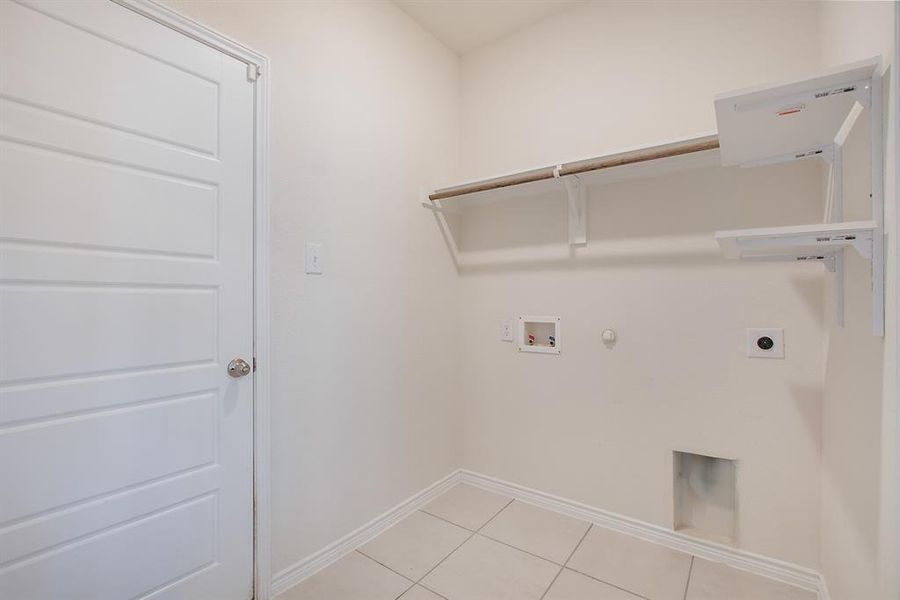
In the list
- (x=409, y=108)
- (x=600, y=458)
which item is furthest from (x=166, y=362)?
(x=600, y=458)

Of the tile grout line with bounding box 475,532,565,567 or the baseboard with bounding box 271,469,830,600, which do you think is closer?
the baseboard with bounding box 271,469,830,600

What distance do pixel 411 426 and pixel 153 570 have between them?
1198 millimetres

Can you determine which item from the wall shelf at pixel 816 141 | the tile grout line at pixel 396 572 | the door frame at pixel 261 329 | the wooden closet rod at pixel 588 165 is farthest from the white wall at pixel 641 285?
the door frame at pixel 261 329

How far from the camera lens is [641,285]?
1.93 m

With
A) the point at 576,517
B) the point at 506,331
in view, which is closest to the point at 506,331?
the point at 506,331

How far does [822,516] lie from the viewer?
1.54m

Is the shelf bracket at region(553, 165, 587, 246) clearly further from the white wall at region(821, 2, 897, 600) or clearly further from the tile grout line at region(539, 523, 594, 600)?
the tile grout line at region(539, 523, 594, 600)

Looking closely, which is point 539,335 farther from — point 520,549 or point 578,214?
point 520,549

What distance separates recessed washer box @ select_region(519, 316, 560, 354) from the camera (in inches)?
85.7

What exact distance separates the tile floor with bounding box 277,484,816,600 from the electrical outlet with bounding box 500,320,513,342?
96cm

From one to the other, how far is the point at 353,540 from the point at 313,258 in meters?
1.31

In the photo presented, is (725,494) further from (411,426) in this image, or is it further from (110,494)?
(110,494)

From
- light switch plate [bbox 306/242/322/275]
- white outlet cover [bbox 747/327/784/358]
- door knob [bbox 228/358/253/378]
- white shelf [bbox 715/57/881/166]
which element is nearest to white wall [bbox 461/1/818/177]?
white shelf [bbox 715/57/881/166]

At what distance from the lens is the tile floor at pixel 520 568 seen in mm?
1559
